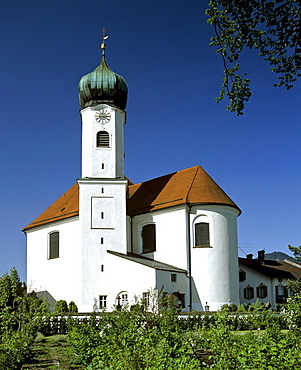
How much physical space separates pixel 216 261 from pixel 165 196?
19.0 ft

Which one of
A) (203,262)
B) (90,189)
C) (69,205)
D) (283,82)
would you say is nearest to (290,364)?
(283,82)

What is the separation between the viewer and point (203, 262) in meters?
31.1

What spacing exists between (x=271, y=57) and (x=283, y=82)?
21.0 inches

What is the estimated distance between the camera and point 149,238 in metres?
33.7

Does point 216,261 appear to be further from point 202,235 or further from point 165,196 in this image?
point 165,196

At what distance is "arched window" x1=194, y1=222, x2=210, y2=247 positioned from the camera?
31703 mm

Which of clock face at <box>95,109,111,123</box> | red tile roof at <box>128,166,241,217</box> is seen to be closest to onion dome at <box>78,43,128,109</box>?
clock face at <box>95,109,111,123</box>

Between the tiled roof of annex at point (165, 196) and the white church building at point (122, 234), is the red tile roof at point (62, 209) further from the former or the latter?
the white church building at point (122, 234)

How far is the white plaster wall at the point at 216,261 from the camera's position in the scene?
30722mm

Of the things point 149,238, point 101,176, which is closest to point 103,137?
point 101,176

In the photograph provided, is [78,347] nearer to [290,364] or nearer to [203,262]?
[290,364]

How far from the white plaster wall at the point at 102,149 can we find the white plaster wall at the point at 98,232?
91cm

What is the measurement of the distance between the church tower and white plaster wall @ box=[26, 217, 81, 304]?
3.93ft

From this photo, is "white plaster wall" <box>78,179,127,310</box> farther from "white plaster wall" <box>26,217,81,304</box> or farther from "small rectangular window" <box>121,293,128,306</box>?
"small rectangular window" <box>121,293,128,306</box>
